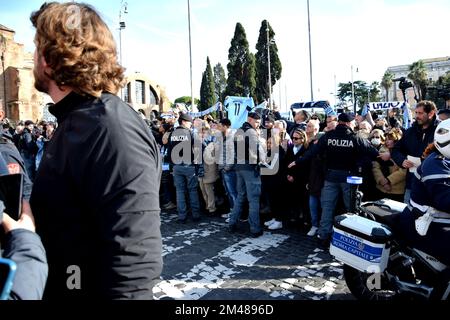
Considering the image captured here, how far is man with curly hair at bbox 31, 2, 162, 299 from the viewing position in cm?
121

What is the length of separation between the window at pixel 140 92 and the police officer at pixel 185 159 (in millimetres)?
56415

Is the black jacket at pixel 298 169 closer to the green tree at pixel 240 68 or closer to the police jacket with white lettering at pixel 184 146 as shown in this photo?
the police jacket with white lettering at pixel 184 146

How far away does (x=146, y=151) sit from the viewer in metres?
1.34

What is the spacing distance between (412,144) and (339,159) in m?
1.09

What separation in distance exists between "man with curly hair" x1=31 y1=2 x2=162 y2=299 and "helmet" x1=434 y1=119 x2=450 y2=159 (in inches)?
107

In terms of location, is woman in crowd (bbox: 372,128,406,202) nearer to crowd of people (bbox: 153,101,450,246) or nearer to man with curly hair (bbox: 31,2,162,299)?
crowd of people (bbox: 153,101,450,246)

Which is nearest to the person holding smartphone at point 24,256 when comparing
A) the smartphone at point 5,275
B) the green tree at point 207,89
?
the smartphone at point 5,275

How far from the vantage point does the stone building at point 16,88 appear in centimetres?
4822

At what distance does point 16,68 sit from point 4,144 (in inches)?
2135

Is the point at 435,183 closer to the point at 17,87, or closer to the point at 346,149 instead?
the point at 346,149

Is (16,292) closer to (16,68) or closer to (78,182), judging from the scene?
(78,182)

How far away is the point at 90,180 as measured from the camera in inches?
47.5

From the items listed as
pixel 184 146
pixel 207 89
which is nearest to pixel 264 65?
pixel 207 89
